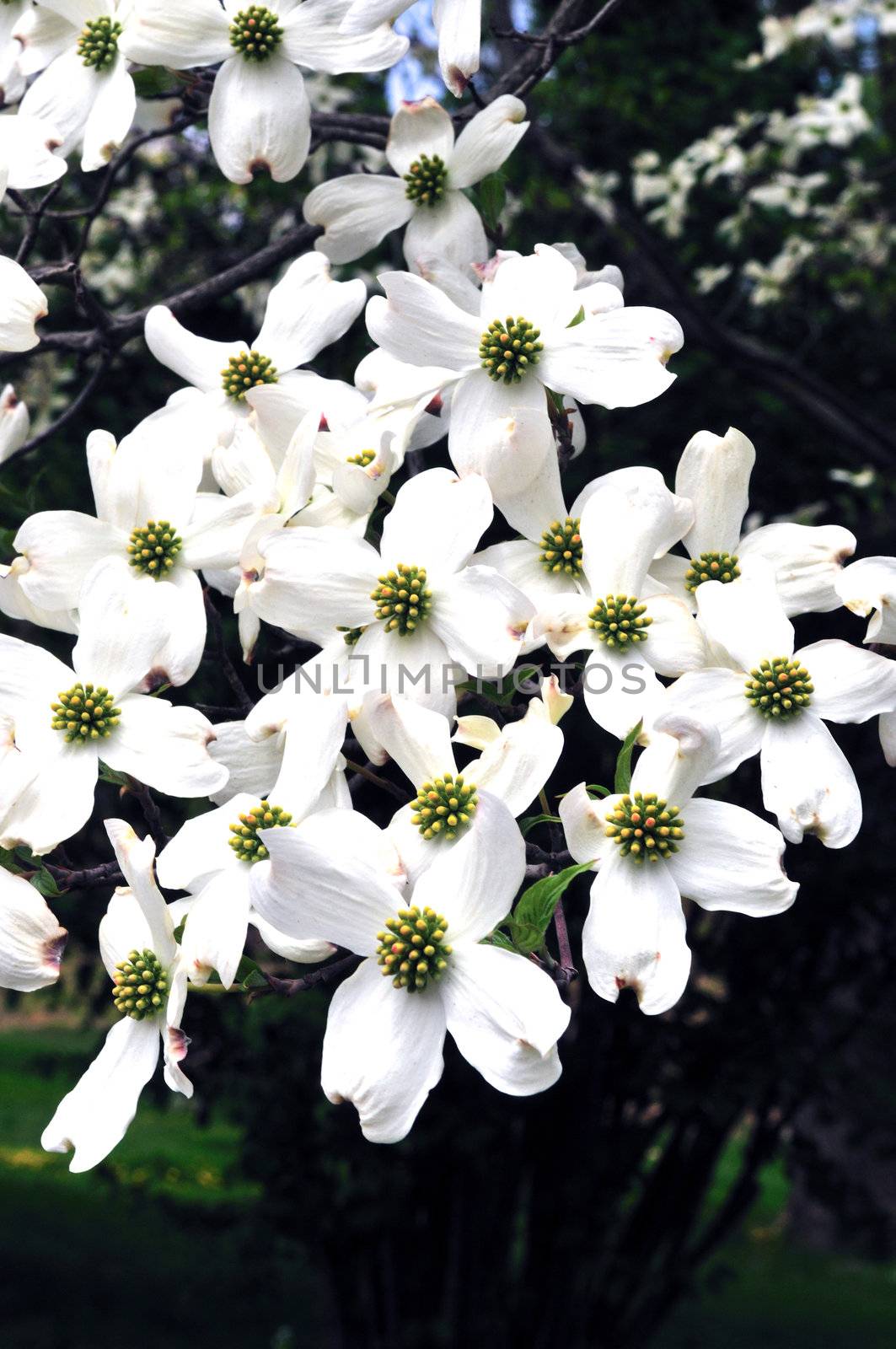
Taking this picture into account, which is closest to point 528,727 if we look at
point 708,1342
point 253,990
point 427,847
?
point 427,847

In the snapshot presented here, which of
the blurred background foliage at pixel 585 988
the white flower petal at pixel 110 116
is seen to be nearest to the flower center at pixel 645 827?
the white flower petal at pixel 110 116

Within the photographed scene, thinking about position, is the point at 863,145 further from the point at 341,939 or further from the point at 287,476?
the point at 341,939

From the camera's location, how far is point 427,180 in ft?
3.42

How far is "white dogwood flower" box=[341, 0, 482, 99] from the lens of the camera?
0.93 m

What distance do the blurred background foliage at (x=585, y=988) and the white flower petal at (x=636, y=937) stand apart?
91 centimetres

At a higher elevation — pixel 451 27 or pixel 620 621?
pixel 451 27

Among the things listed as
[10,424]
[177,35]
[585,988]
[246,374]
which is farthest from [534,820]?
[585,988]

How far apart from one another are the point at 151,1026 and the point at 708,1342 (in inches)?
139

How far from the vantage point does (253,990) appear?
0.73 metres

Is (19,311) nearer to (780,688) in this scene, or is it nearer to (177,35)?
(177,35)

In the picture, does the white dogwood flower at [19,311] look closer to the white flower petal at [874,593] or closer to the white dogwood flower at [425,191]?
the white dogwood flower at [425,191]

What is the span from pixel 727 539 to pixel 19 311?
0.46m

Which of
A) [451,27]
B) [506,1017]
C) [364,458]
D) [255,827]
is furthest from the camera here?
[451,27]

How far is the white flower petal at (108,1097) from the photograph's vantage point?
2.32 ft
